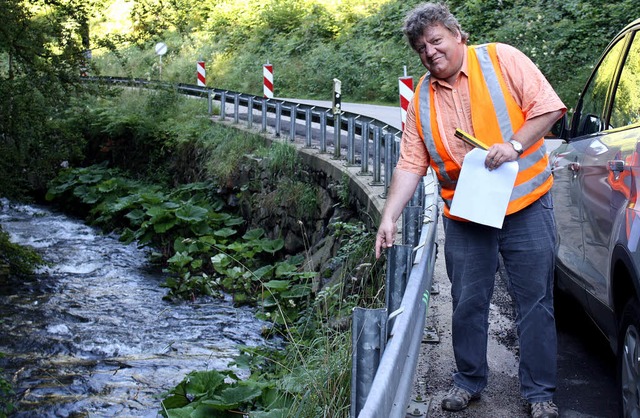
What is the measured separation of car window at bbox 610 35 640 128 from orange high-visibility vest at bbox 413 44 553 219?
75 centimetres

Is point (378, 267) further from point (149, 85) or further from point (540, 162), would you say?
point (149, 85)

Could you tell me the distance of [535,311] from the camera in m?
4.62

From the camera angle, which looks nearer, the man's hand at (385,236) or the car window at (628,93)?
the man's hand at (385,236)

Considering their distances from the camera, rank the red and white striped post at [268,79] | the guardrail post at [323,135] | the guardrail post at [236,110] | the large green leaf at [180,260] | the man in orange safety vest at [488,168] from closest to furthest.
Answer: the man in orange safety vest at [488,168] < the large green leaf at [180,260] < the guardrail post at [323,135] < the guardrail post at [236,110] < the red and white striped post at [268,79]

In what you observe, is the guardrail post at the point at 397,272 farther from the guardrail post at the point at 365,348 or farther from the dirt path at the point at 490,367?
the guardrail post at the point at 365,348

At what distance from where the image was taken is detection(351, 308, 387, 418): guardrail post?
3.23 meters

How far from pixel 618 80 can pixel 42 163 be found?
1130 centimetres

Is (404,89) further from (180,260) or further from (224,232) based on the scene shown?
(180,260)

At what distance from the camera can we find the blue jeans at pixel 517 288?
4570 mm

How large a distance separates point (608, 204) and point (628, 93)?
0.75 metres

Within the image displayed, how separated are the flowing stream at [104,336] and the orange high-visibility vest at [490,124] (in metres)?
4.45

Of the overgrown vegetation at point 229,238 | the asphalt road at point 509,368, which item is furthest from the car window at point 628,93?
the overgrown vegetation at point 229,238

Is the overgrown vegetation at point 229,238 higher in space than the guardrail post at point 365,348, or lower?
lower

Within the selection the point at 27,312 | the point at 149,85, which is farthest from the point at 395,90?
the point at 27,312
